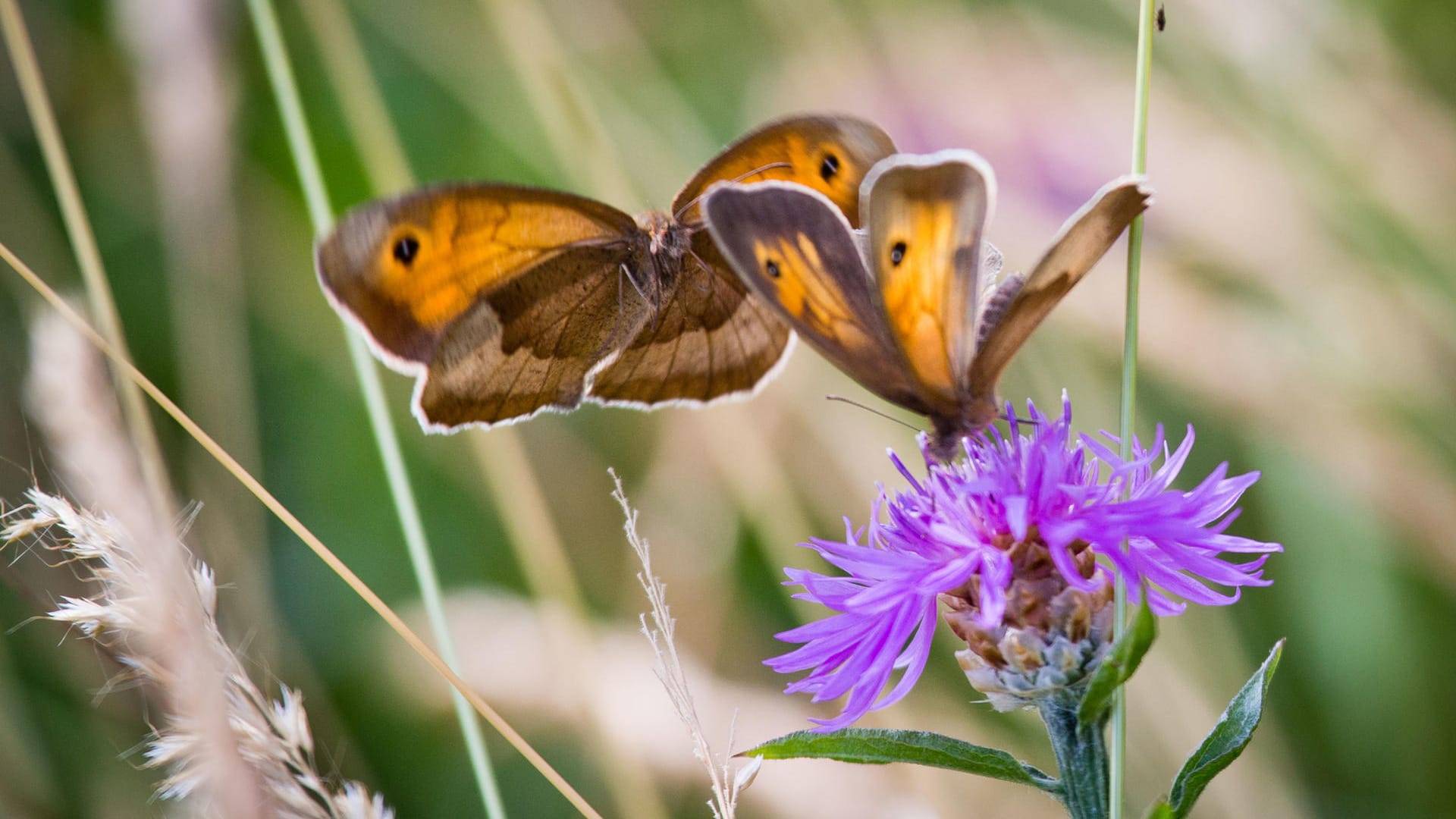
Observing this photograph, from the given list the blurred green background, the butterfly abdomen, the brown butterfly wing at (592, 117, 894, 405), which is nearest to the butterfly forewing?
the brown butterfly wing at (592, 117, 894, 405)

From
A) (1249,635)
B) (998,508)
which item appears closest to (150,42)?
(998,508)

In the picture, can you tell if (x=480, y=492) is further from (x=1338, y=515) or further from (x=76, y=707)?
(x=1338, y=515)

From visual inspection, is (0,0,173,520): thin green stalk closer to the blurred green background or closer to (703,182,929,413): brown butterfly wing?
the blurred green background

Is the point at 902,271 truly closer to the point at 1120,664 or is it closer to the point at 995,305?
the point at 995,305

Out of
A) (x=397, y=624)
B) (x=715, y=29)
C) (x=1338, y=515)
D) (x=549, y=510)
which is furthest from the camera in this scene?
(x=715, y=29)

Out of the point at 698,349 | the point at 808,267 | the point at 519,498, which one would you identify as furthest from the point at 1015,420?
the point at 519,498

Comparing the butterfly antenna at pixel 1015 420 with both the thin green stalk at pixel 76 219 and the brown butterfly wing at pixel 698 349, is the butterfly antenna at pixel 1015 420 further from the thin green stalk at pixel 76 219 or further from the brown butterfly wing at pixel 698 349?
the thin green stalk at pixel 76 219
